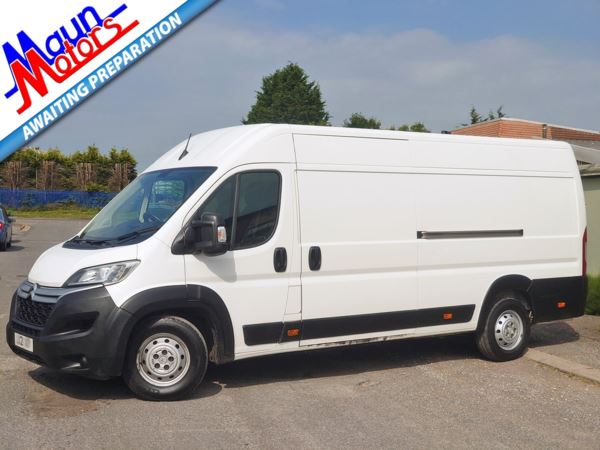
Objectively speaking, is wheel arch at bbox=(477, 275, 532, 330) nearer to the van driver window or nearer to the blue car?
the van driver window

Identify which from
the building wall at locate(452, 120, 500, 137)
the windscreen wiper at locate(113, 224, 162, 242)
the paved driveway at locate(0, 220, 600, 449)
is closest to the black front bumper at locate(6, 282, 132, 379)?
the paved driveway at locate(0, 220, 600, 449)

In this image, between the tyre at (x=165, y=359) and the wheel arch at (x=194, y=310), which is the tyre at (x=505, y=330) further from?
the tyre at (x=165, y=359)

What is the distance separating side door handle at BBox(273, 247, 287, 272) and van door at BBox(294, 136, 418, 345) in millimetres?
206

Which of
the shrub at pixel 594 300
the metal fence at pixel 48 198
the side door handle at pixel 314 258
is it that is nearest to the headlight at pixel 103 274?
the side door handle at pixel 314 258

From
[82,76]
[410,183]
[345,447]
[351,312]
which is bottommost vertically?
[345,447]

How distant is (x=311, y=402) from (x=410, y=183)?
8.50 feet

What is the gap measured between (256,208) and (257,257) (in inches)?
18.4

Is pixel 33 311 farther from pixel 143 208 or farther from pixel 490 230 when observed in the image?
pixel 490 230

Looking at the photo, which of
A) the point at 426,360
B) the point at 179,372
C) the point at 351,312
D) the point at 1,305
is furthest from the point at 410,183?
the point at 1,305

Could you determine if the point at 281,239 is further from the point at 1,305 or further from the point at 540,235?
the point at 1,305

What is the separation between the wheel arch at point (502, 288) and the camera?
8164mm

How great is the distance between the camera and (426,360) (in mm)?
8359

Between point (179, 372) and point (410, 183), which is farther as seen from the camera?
point (410, 183)

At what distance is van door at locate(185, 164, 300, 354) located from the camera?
6.62m
